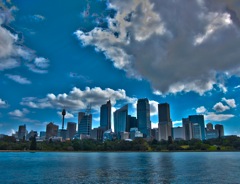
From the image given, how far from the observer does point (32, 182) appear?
69.2m

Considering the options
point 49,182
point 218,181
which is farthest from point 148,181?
point 49,182

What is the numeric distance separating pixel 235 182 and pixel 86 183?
43216 mm

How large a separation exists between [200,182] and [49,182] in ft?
145

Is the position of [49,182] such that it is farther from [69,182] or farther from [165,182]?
[165,182]

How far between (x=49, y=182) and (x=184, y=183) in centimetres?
3887

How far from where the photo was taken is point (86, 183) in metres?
66.7

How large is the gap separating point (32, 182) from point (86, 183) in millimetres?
16304

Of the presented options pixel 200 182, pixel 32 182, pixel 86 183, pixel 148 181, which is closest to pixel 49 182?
pixel 32 182

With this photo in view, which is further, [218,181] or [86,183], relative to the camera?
[218,181]

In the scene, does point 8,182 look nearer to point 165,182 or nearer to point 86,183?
point 86,183

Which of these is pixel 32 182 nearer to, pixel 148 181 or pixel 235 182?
pixel 148 181

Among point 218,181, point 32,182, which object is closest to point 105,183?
point 32,182

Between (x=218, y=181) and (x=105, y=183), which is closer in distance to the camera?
(x=105, y=183)

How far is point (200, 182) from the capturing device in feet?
229
